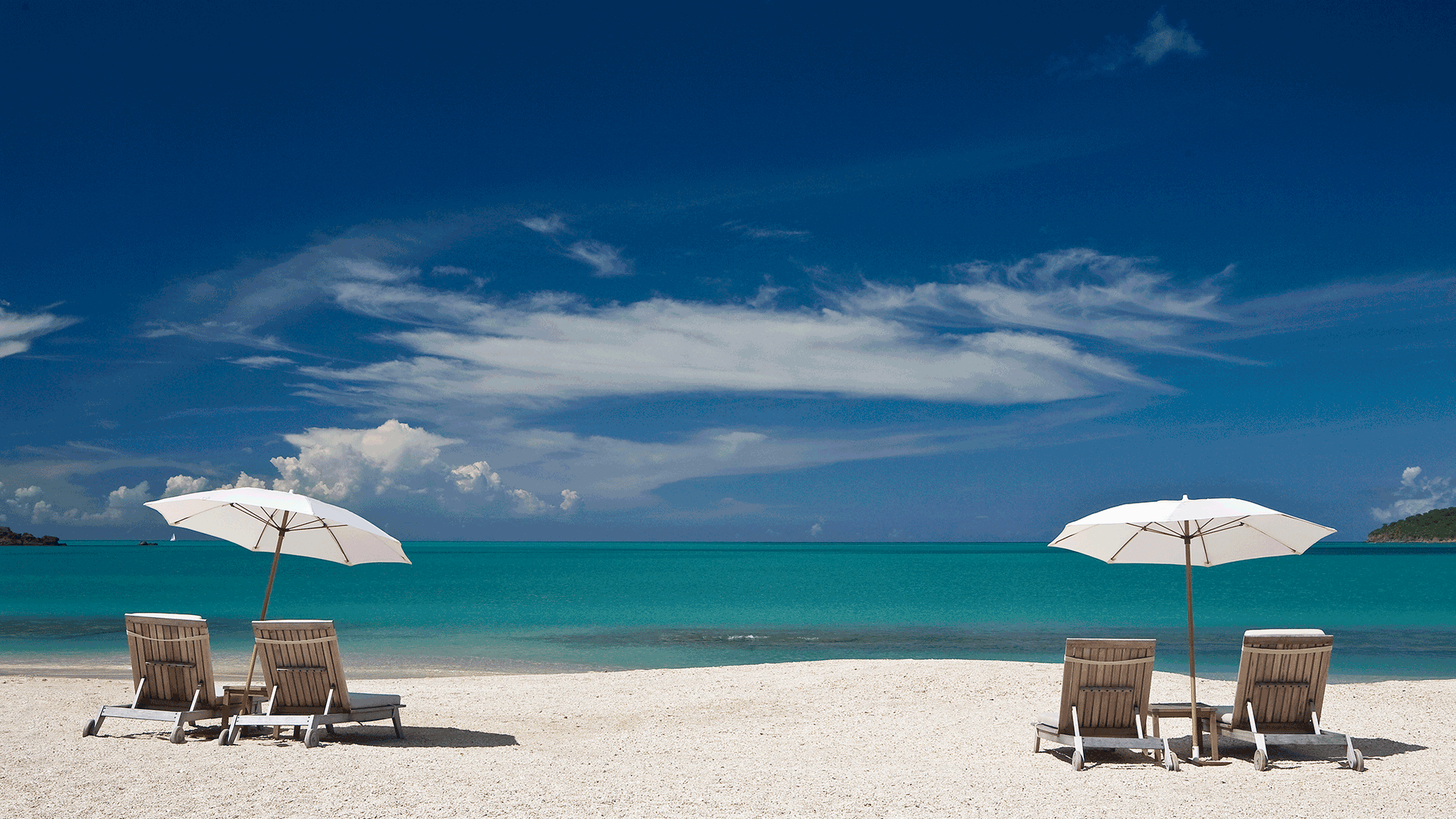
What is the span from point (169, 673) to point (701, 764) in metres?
4.68

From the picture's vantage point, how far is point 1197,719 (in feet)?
26.3

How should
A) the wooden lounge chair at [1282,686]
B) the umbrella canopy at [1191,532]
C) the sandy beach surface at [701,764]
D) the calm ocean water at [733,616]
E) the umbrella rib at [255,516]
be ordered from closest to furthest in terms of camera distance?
the sandy beach surface at [701,764] → the umbrella canopy at [1191,532] → the wooden lounge chair at [1282,686] → the umbrella rib at [255,516] → the calm ocean water at [733,616]

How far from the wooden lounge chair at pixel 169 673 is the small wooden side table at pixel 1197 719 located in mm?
7891

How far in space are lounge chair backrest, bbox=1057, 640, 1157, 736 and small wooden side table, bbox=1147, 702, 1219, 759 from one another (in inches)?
10.0

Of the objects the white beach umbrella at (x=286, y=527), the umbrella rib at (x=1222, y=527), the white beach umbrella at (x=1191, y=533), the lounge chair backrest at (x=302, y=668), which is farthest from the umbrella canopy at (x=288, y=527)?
A: the umbrella rib at (x=1222, y=527)

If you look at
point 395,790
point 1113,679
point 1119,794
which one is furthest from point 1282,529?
point 395,790

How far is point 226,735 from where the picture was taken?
8039 millimetres

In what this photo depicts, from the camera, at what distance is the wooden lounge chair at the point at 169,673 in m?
8.19

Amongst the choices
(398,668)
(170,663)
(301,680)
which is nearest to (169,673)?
(170,663)

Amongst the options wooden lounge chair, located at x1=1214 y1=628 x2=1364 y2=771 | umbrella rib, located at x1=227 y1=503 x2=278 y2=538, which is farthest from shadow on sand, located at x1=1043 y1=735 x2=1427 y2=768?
umbrella rib, located at x1=227 y1=503 x2=278 y2=538

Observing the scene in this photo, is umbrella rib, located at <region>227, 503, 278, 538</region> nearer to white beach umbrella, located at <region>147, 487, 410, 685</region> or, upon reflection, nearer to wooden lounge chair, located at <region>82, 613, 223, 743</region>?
white beach umbrella, located at <region>147, 487, 410, 685</region>

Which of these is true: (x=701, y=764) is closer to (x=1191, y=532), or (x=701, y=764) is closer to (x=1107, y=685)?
(x=1107, y=685)

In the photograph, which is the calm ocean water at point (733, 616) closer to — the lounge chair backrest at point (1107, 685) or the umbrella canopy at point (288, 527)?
the umbrella canopy at point (288, 527)

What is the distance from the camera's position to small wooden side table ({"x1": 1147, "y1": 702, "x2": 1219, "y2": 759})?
310 inches
